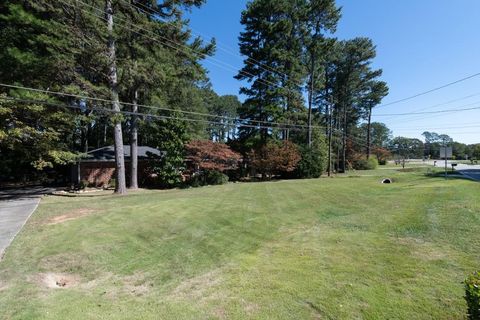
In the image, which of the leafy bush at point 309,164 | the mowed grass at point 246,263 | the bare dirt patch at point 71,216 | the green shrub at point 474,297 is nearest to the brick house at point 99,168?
the bare dirt patch at point 71,216

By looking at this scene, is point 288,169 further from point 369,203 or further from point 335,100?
point 335,100

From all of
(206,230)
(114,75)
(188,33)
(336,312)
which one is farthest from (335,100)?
(336,312)

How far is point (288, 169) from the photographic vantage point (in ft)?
85.8

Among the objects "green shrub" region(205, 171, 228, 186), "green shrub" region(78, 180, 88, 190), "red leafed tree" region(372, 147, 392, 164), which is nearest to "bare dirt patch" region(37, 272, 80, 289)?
"green shrub" region(78, 180, 88, 190)

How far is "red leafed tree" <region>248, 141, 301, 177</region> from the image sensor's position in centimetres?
2566

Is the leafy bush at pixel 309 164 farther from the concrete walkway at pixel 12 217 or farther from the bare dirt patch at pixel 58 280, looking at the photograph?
the bare dirt patch at pixel 58 280

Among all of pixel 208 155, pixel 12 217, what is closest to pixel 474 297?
pixel 12 217

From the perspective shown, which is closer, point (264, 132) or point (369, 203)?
point (369, 203)

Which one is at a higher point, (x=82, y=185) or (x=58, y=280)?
(x=82, y=185)

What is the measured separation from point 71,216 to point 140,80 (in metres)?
9.31

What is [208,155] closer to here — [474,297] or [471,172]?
[474,297]

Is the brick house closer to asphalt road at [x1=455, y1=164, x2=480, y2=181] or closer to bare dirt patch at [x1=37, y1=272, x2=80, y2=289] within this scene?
bare dirt patch at [x1=37, y1=272, x2=80, y2=289]

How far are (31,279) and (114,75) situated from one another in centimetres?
1346

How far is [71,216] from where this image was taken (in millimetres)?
10250
